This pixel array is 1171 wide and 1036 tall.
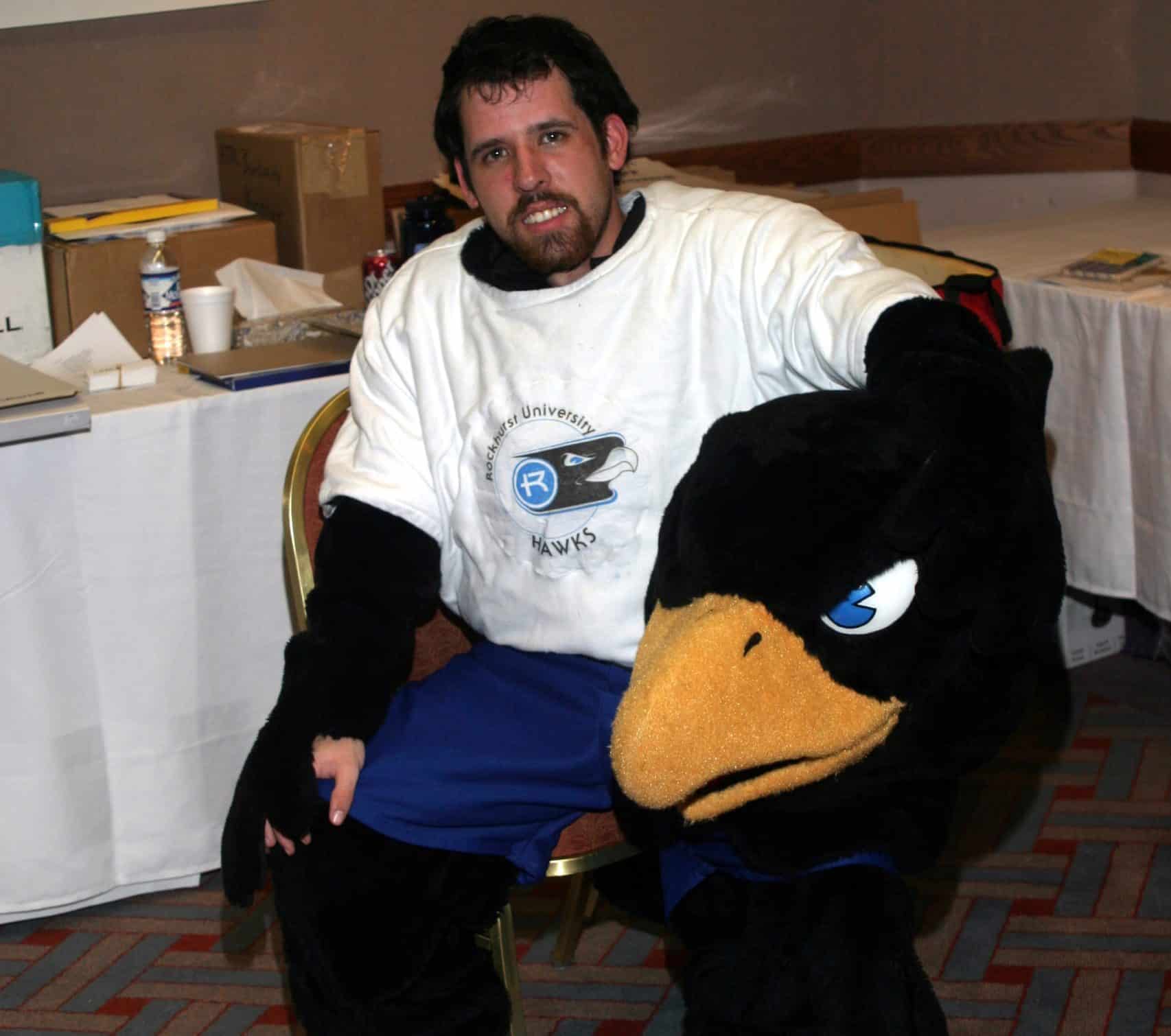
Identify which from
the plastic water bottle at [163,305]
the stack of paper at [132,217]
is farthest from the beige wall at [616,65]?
the plastic water bottle at [163,305]

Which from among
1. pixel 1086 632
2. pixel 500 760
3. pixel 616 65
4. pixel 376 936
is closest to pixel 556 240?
pixel 500 760

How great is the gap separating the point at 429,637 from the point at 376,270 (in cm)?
81

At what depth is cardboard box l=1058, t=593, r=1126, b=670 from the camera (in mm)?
2838

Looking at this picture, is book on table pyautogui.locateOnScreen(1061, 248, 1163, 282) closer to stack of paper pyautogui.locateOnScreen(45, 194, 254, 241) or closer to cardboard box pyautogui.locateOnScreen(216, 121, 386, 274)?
cardboard box pyautogui.locateOnScreen(216, 121, 386, 274)

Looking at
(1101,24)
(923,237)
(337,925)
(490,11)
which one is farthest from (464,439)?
(1101,24)

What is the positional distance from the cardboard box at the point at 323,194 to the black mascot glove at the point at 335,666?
115 centimetres

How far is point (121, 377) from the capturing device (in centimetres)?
223

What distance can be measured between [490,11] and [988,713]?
8.66 feet

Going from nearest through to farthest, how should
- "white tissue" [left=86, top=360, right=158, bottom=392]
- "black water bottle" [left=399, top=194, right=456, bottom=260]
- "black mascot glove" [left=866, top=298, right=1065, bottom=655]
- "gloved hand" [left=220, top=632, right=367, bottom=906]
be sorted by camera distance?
"black mascot glove" [left=866, top=298, right=1065, bottom=655] → "gloved hand" [left=220, top=632, right=367, bottom=906] → "white tissue" [left=86, top=360, right=158, bottom=392] → "black water bottle" [left=399, top=194, right=456, bottom=260]

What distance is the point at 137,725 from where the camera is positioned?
2213 mm

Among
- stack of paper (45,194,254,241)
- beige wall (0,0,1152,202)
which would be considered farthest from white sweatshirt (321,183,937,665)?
beige wall (0,0,1152,202)

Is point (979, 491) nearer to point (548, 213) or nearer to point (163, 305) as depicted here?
point (548, 213)

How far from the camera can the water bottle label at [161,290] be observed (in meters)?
2.35

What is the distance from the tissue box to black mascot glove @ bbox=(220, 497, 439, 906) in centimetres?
96
